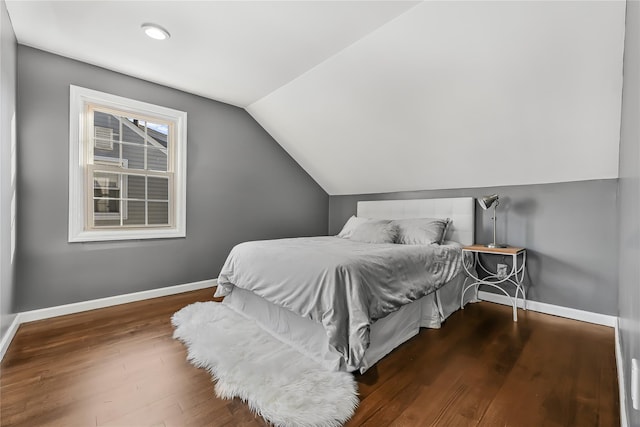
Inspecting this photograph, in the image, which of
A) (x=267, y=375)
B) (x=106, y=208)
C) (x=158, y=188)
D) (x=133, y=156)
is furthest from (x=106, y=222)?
(x=267, y=375)

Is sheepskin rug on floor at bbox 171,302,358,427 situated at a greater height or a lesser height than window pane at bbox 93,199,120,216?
lesser

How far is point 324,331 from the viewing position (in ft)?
6.26

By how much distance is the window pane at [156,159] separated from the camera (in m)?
3.33

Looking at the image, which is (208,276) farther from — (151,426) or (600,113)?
(600,113)

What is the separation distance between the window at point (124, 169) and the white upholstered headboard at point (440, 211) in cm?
276

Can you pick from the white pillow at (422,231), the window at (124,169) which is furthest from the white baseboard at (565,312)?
the window at (124,169)

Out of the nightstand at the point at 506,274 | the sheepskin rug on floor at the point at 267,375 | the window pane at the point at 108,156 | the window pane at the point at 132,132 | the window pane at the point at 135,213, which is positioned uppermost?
the window pane at the point at 132,132

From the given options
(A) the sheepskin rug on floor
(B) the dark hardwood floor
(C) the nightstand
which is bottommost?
(B) the dark hardwood floor

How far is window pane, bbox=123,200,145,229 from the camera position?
318cm

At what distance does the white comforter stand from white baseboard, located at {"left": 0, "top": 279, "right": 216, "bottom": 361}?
121 centimetres

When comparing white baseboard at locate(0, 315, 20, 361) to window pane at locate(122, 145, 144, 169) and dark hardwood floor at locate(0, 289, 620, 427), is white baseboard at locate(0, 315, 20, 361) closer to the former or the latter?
dark hardwood floor at locate(0, 289, 620, 427)

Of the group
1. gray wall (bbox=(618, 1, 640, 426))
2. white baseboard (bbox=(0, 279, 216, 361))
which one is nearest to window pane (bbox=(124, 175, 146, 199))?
white baseboard (bbox=(0, 279, 216, 361))

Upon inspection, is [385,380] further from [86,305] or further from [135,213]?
[135,213]

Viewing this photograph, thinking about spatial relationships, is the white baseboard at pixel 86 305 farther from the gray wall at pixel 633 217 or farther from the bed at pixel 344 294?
the gray wall at pixel 633 217
